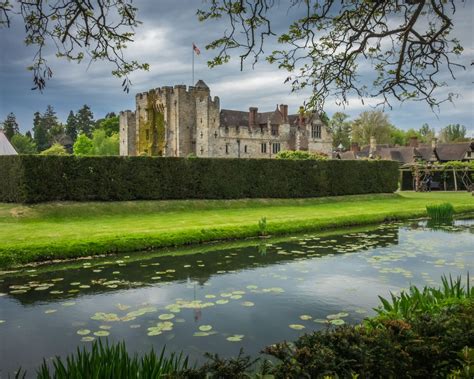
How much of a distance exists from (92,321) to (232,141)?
2031 inches

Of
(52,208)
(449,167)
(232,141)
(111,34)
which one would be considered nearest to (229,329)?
(111,34)

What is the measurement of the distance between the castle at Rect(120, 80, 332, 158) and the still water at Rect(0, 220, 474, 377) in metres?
39.0

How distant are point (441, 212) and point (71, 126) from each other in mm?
100271

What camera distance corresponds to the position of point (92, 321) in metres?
7.12

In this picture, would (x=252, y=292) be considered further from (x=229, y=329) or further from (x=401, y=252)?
(x=401, y=252)

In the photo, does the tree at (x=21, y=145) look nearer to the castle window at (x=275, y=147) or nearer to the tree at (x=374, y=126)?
the castle window at (x=275, y=147)

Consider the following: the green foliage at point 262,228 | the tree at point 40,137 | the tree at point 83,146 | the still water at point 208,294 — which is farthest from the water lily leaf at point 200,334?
the tree at point 40,137

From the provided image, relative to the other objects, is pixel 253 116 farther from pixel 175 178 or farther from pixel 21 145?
pixel 21 145

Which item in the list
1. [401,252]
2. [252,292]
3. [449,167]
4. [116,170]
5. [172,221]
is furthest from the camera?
[449,167]

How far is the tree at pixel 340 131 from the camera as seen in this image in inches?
3664

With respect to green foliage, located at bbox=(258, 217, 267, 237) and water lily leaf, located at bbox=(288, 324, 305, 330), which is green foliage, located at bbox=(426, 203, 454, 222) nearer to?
green foliage, located at bbox=(258, 217, 267, 237)

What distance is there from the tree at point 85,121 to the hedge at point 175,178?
88374 mm

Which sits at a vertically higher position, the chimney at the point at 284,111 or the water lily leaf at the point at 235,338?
the chimney at the point at 284,111

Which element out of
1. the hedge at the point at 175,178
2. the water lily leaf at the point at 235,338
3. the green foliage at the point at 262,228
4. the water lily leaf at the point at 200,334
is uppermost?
the hedge at the point at 175,178
